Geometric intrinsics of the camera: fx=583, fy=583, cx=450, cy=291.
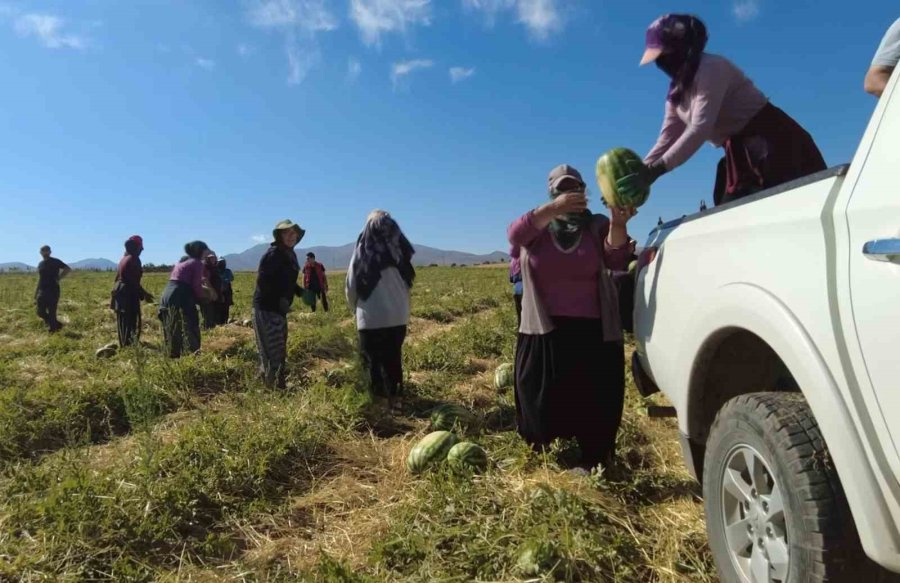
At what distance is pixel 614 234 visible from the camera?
3.55 meters

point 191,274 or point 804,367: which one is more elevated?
point 191,274

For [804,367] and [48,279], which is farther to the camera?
[48,279]

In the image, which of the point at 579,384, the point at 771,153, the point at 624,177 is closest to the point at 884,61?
the point at 771,153

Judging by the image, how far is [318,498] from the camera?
3.82 metres

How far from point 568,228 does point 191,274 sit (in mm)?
6451

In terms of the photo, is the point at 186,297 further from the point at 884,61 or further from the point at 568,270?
the point at 884,61

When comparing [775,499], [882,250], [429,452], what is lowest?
[429,452]

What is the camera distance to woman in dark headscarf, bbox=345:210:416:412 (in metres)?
5.67

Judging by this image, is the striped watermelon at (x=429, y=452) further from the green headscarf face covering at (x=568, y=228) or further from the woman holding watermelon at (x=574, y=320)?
the green headscarf face covering at (x=568, y=228)

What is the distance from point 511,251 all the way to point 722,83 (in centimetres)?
165

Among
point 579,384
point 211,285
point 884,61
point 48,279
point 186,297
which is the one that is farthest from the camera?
point 48,279

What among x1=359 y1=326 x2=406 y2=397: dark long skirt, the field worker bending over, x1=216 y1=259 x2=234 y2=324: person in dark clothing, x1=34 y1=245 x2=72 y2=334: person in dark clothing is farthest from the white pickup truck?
x1=34 y1=245 x2=72 y2=334: person in dark clothing

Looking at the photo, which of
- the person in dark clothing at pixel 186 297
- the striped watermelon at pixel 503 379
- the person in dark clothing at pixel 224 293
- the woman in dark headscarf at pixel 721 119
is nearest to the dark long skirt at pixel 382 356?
the striped watermelon at pixel 503 379

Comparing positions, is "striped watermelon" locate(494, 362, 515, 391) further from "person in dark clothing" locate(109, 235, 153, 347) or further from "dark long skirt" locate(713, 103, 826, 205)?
"person in dark clothing" locate(109, 235, 153, 347)
